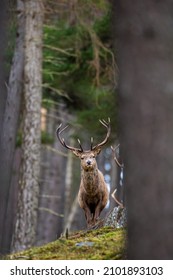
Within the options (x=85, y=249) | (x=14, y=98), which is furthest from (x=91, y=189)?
(x=14, y=98)

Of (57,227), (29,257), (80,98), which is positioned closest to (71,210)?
(57,227)

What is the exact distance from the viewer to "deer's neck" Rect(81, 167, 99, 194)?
7.77 m

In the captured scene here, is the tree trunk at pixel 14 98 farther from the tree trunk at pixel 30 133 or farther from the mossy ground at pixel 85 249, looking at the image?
the mossy ground at pixel 85 249

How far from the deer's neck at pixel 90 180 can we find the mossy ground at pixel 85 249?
1205 millimetres

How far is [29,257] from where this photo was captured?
235 inches

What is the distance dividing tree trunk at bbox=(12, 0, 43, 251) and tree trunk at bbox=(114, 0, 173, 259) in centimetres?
882

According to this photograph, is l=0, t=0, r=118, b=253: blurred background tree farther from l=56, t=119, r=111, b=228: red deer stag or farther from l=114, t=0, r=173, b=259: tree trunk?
l=114, t=0, r=173, b=259: tree trunk

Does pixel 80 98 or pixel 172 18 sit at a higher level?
pixel 80 98

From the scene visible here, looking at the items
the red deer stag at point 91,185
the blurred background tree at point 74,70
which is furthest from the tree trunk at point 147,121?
the blurred background tree at point 74,70

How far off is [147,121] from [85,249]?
9.40ft

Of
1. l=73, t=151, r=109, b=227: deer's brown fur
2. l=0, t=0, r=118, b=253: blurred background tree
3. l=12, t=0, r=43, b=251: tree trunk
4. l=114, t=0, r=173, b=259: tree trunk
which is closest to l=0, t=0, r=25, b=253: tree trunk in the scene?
l=0, t=0, r=118, b=253: blurred background tree

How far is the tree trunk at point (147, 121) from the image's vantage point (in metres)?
3.21
